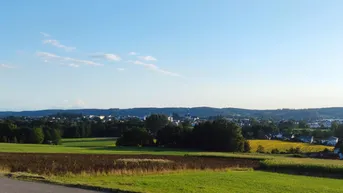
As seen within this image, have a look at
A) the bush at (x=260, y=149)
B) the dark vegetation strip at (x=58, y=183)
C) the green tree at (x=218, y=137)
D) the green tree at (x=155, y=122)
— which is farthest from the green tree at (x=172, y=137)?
the dark vegetation strip at (x=58, y=183)

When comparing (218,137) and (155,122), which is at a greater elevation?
(155,122)

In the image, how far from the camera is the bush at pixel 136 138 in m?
97.1

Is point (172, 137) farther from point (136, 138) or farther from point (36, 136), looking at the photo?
point (36, 136)

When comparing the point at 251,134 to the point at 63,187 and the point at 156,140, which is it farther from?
the point at 63,187

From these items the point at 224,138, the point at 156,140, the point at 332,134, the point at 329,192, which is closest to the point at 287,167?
the point at 329,192

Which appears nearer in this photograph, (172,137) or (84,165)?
(84,165)

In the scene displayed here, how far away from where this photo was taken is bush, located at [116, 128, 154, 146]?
97062mm

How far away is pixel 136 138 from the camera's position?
9706 centimetres

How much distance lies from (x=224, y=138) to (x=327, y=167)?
163 feet

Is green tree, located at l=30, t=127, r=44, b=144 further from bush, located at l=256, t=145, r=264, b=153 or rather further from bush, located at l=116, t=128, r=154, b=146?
bush, located at l=256, t=145, r=264, b=153

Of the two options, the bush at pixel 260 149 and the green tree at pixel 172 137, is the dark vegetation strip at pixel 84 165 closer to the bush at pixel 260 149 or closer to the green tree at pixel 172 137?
the bush at pixel 260 149

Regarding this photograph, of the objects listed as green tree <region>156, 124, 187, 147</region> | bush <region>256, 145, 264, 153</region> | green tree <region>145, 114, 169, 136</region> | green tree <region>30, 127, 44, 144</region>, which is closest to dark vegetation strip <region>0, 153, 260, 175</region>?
bush <region>256, 145, 264, 153</region>

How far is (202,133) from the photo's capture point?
92.8 metres

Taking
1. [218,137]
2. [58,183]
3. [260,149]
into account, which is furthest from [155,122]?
[58,183]
